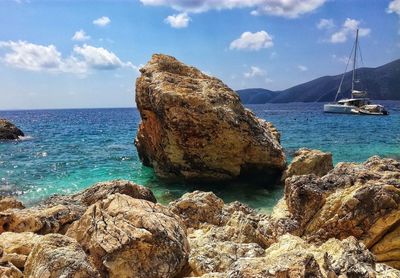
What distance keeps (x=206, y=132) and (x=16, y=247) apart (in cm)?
1404

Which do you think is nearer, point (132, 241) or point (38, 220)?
point (132, 241)

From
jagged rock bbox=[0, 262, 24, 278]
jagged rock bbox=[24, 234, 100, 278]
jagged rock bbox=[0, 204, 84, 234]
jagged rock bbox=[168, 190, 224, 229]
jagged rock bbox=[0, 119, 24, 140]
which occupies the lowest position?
jagged rock bbox=[0, 119, 24, 140]

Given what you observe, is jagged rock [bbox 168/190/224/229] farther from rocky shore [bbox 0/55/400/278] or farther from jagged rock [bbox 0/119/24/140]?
jagged rock [bbox 0/119/24/140]

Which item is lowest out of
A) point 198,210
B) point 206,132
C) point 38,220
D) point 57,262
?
point 198,210

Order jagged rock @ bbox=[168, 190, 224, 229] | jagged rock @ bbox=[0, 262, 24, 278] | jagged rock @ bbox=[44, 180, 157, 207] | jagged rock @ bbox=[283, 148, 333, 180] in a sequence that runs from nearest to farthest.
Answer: jagged rock @ bbox=[0, 262, 24, 278]
jagged rock @ bbox=[168, 190, 224, 229]
jagged rock @ bbox=[44, 180, 157, 207]
jagged rock @ bbox=[283, 148, 333, 180]

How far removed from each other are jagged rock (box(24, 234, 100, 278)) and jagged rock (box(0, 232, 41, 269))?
62cm

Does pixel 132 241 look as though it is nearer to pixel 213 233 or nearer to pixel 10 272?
pixel 10 272

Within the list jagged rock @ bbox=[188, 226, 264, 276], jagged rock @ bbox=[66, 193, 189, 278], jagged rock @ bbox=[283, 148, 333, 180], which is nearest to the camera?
jagged rock @ bbox=[66, 193, 189, 278]

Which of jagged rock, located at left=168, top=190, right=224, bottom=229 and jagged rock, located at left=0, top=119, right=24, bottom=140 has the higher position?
jagged rock, located at left=168, top=190, right=224, bottom=229

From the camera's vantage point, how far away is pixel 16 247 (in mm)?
7121

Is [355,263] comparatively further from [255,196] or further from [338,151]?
[338,151]

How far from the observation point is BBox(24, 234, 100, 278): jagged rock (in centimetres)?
547

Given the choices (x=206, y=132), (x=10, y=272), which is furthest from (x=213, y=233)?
(x=206, y=132)

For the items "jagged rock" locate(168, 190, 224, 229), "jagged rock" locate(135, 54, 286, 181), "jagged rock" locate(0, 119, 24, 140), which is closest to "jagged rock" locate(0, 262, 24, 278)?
"jagged rock" locate(168, 190, 224, 229)
